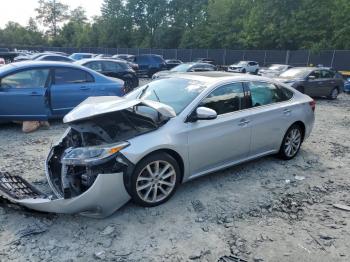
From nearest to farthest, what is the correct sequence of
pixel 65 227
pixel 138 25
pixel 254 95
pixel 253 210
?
pixel 65 227, pixel 253 210, pixel 254 95, pixel 138 25

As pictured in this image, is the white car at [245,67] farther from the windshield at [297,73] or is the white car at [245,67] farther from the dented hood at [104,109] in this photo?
the dented hood at [104,109]

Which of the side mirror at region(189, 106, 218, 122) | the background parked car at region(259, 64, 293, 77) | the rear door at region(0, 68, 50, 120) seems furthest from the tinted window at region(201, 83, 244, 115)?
the background parked car at region(259, 64, 293, 77)

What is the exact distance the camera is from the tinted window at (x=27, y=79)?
6.69m

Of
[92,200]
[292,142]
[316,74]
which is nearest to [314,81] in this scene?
[316,74]

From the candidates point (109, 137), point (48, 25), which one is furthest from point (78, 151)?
point (48, 25)

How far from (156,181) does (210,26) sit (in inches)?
1869

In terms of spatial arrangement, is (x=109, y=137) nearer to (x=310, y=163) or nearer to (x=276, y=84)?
(x=276, y=84)

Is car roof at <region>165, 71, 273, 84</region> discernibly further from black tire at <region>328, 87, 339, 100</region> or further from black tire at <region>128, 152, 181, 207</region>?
black tire at <region>328, 87, 339, 100</region>

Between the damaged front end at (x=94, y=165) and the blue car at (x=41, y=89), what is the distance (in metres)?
3.16

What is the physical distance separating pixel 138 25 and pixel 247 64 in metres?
38.6

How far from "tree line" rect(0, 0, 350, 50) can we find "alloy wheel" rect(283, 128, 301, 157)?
→ 92.9 ft

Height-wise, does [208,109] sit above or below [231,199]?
above

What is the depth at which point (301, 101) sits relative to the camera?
5.65m

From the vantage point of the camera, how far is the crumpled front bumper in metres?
3.25
